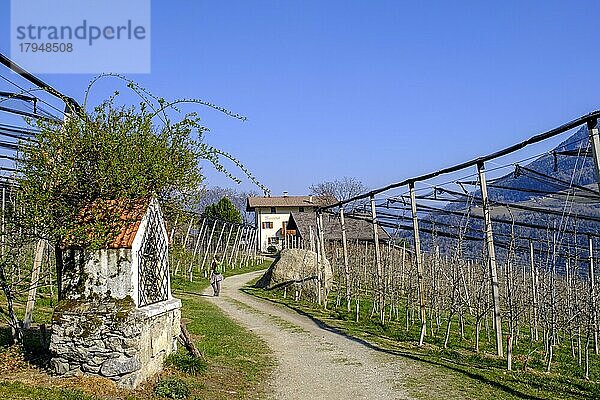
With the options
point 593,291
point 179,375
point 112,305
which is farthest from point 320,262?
point 112,305

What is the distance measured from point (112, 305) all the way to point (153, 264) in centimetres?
127

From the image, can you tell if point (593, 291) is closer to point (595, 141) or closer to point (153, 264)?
point (595, 141)

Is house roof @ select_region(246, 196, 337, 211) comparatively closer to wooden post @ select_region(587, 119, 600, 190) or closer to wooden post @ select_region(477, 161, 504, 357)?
wooden post @ select_region(477, 161, 504, 357)

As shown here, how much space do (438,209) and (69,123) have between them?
34.8ft

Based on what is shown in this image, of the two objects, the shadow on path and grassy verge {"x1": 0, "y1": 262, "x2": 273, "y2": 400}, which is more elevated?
grassy verge {"x1": 0, "y1": 262, "x2": 273, "y2": 400}

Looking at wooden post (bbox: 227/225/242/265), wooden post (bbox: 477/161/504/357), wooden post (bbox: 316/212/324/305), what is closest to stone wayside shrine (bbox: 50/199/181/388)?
wooden post (bbox: 477/161/504/357)

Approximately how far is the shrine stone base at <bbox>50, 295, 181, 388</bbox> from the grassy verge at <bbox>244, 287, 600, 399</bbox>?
3.98 meters

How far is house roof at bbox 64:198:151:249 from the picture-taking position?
8.44 metres

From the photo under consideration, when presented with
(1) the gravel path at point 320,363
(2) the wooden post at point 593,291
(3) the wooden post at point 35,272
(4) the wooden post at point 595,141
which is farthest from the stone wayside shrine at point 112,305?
(2) the wooden post at point 593,291

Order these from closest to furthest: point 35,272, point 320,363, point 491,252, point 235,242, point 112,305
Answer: point 112,305 → point 35,272 → point 320,363 → point 491,252 → point 235,242

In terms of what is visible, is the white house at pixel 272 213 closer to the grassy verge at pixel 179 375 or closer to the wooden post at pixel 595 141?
the grassy verge at pixel 179 375

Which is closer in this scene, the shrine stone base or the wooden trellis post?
the shrine stone base

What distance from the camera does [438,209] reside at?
16859 millimetres

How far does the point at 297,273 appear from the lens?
2347 centimetres
